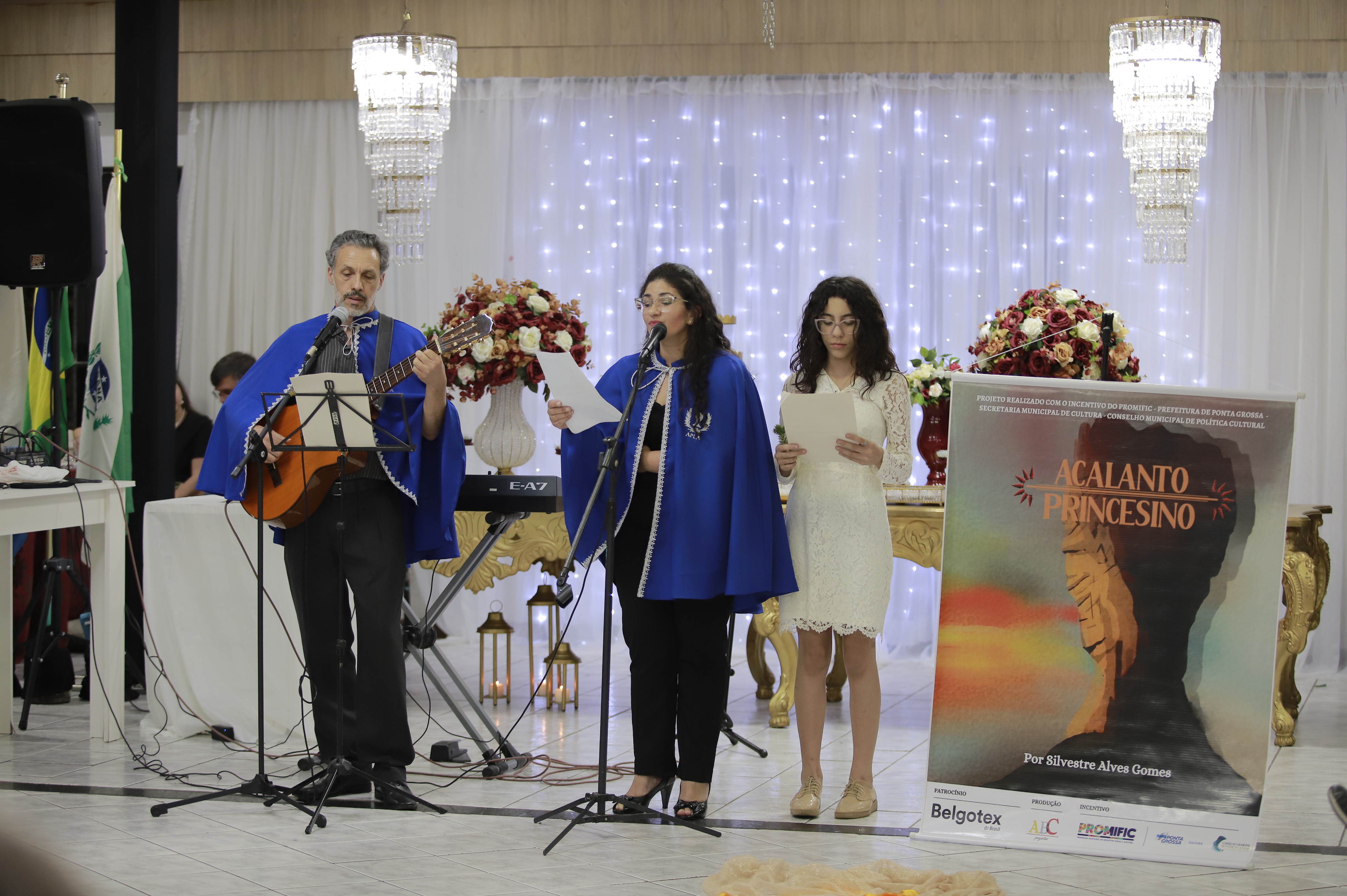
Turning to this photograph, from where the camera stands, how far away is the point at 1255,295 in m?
6.62

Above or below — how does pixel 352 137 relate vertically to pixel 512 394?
above

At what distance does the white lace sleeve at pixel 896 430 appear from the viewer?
12.1ft

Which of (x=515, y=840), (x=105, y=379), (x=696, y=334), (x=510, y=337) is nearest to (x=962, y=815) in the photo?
(x=515, y=840)

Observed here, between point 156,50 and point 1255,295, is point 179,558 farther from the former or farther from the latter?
point 1255,295

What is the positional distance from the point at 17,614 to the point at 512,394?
2791 millimetres

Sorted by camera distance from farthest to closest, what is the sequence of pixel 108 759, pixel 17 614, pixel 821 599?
pixel 17 614
pixel 108 759
pixel 821 599

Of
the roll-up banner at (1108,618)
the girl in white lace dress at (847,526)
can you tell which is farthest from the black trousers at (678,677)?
the roll-up banner at (1108,618)

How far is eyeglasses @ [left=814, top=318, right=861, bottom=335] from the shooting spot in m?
3.70

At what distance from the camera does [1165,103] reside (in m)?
5.27

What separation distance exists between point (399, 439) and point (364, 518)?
280 millimetres

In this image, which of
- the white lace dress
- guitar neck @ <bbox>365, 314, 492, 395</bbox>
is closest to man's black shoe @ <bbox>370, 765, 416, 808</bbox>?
guitar neck @ <bbox>365, 314, 492, 395</bbox>

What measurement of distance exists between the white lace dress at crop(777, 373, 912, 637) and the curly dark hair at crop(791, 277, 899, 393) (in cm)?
4

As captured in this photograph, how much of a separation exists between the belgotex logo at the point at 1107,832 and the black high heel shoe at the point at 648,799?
1.14 m

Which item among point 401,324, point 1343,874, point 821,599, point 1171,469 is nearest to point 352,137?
point 401,324
